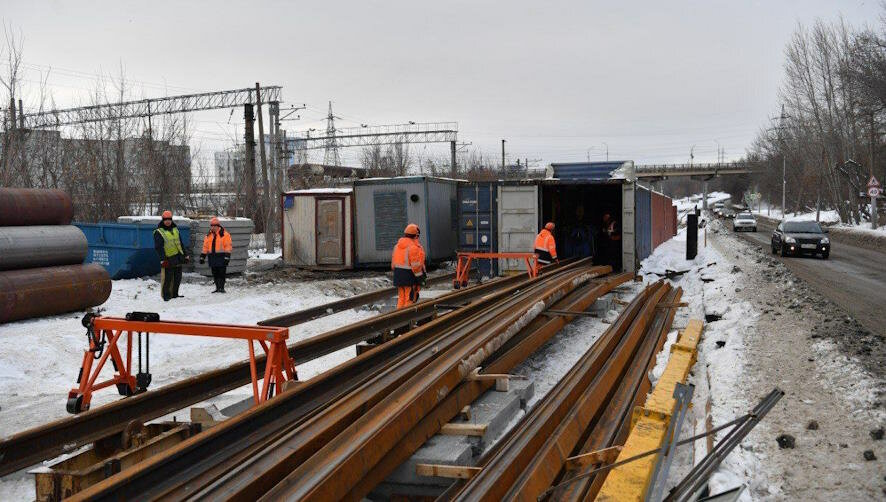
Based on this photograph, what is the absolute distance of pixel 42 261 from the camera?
1191cm

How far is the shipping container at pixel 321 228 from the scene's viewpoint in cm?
2017

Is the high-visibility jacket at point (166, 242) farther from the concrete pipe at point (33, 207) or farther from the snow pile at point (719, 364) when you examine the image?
the snow pile at point (719, 364)

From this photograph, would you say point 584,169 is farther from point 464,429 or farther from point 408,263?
point 464,429

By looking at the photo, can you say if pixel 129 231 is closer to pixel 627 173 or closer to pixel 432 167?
pixel 627 173

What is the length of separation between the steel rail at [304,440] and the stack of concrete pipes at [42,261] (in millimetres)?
8036

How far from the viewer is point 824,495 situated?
176 inches

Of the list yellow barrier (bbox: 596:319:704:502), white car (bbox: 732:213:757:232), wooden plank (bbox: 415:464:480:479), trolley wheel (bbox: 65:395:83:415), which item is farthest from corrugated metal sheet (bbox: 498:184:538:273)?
white car (bbox: 732:213:757:232)

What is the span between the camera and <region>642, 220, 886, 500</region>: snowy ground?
4.69 metres

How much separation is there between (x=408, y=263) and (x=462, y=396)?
15.8 feet

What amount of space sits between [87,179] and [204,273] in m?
10.2

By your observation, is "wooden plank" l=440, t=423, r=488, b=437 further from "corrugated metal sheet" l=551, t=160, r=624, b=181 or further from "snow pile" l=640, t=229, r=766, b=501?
"corrugated metal sheet" l=551, t=160, r=624, b=181

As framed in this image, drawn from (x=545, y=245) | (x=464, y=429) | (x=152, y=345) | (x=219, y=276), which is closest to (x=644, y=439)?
(x=464, y=429)

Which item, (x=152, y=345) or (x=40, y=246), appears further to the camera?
(x=40, y=246)

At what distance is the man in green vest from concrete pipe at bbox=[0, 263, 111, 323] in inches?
51.0
